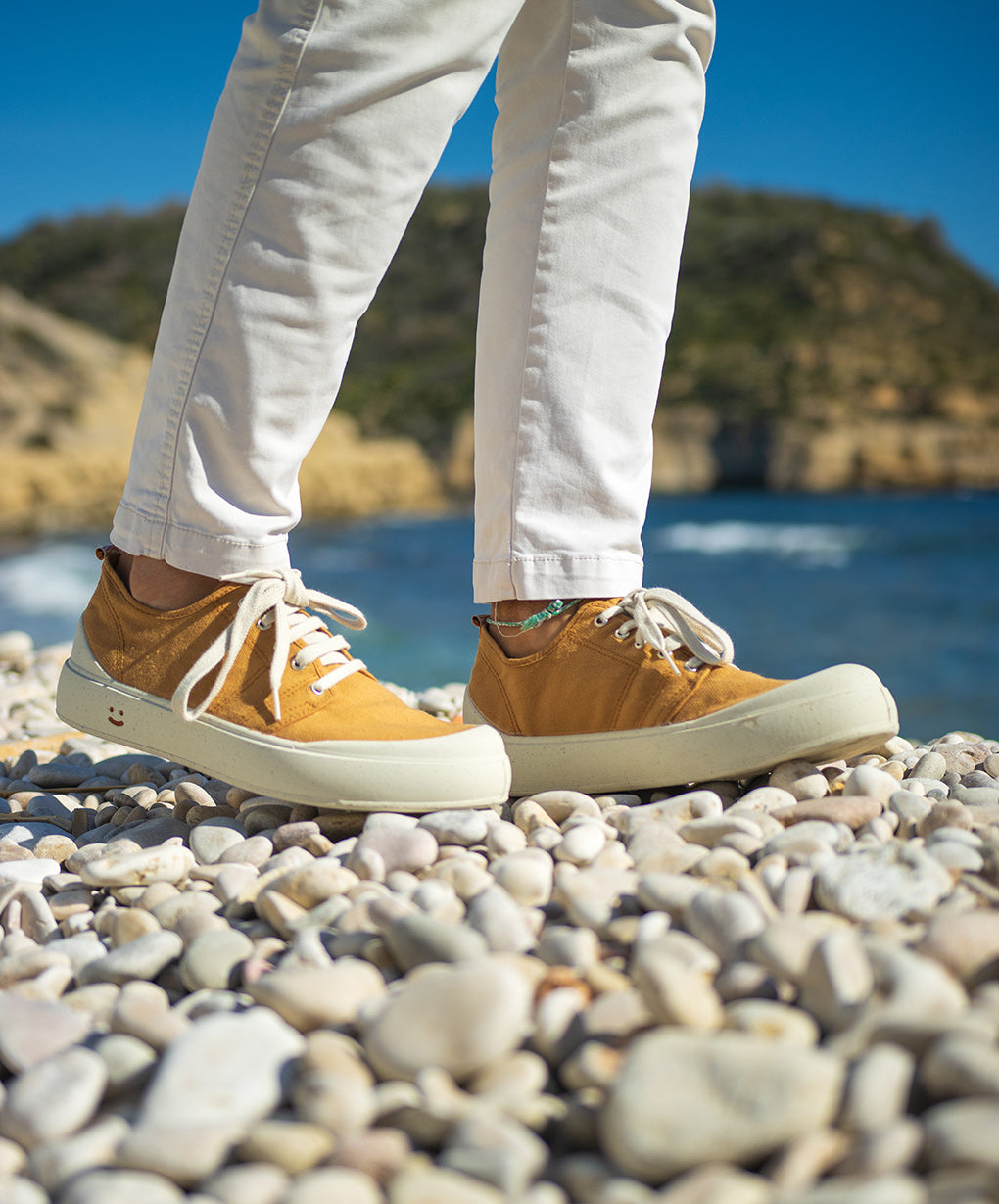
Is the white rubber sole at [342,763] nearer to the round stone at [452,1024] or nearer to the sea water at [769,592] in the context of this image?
the sea water at [769,592]

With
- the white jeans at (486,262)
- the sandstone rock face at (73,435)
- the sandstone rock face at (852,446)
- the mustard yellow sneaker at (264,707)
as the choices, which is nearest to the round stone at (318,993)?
the mustard yellow sneaker at (264,707)

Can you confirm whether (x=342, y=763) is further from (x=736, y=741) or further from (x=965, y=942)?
(x=965, y=942)

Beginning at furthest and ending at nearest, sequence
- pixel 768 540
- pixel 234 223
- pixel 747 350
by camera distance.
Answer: pixel 747 350 < pixel 768 540 < pixel 234 223

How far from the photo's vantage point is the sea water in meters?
6.07

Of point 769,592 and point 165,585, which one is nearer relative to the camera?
point 165,585

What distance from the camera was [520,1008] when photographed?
0.63 m

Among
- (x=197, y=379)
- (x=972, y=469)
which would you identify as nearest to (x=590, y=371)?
(x=197, y=379)

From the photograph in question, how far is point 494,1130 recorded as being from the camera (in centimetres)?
55

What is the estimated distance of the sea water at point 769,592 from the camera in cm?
607

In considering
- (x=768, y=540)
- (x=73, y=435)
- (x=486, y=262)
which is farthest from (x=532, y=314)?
(x=768, y=540)

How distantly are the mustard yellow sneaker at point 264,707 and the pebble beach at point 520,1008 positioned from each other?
0.05 m

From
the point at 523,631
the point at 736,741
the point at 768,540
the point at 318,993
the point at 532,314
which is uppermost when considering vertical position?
the point at 768,540

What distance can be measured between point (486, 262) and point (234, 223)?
0.35m

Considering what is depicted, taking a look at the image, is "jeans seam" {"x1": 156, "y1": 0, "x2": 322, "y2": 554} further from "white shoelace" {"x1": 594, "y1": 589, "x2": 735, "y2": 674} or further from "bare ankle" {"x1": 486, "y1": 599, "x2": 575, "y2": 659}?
"white shoelace" {"x1": 594, "y1": 589, "x2": 735, "y2": 674}
